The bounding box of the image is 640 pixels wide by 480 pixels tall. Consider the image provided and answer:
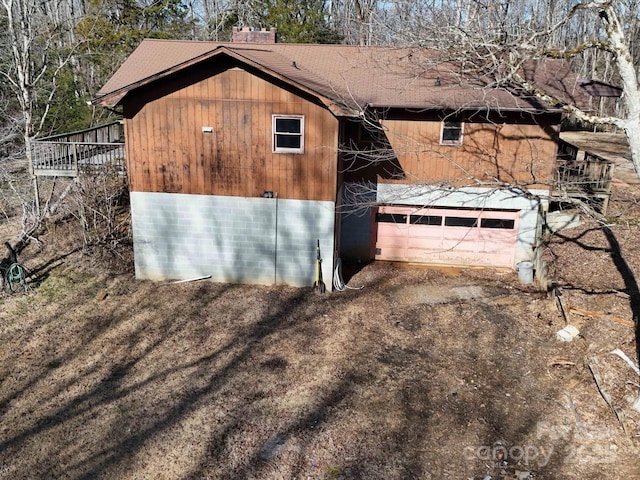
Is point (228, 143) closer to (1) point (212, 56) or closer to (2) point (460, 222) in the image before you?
(1) point (212, 56)

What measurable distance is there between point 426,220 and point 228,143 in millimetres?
6324

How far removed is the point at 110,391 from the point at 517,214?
1156cm

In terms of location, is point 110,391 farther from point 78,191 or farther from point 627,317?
point 627,317

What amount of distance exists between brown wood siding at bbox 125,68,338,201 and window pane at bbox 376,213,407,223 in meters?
3.30

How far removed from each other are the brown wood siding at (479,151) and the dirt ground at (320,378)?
106 inches

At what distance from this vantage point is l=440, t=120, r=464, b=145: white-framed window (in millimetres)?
14961

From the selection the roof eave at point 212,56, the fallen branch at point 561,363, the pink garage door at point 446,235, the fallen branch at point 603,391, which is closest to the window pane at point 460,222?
the pink garage door at point 446,235

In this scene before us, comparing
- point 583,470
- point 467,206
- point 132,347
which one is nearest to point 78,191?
point 132,347

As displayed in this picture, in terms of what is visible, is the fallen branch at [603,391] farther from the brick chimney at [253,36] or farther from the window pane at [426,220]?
the brick chimney at [253,36]

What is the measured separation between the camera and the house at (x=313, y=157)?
42.2ft

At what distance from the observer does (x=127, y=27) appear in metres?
28.0

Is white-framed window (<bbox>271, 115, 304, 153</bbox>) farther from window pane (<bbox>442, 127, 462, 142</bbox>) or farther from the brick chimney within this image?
the brick chimney

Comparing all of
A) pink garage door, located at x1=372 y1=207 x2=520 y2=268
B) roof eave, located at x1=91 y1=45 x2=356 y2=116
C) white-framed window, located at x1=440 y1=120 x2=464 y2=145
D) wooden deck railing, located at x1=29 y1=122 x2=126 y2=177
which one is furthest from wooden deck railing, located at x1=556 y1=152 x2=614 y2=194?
wooden deck railing, located at x1=29 y1=122 x2=126 y2=177

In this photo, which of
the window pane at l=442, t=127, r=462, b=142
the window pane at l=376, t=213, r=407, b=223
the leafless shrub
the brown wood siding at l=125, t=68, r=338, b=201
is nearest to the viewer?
the brown wood siding at l=125, t=68, r=338, b=201
